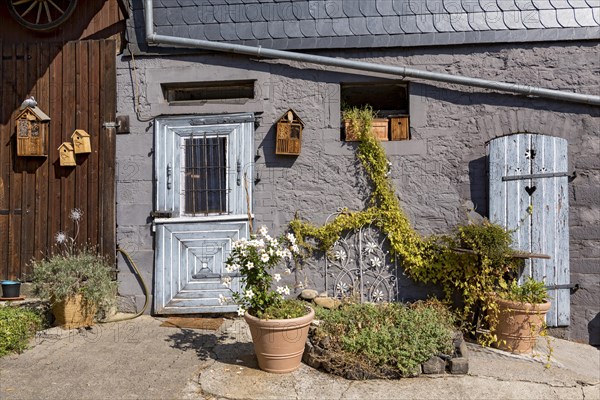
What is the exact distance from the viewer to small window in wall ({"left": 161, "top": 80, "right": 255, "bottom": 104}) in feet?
18.2

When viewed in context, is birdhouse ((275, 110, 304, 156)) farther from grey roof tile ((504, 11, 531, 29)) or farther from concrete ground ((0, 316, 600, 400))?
grey roof tile ((504, 11, 531, 29))

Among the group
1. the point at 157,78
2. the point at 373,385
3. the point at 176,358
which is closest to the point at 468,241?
the point at 373,385

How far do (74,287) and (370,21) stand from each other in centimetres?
442

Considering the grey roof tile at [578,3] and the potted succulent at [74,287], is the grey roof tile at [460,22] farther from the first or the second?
the potted succulent at [74,287]

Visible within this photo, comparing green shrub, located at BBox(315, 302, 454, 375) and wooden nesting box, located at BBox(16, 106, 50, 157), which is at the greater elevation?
wooden nesting box, located at BBox(16, 106, 50, 157)

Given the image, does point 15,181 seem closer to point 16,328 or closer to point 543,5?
point 16,328

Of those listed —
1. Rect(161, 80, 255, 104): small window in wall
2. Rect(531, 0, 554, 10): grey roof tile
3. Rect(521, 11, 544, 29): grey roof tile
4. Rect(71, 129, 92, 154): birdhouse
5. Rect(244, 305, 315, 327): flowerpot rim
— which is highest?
Rect(531, 0, 554, 10): grey roof tile

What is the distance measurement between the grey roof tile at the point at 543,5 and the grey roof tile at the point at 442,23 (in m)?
0.94

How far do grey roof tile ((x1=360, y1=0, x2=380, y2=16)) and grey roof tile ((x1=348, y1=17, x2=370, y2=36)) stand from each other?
0.27ft

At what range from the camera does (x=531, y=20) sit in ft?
16.7

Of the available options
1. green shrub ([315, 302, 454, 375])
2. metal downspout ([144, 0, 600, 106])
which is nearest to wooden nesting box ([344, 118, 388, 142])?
metal downspout ([144, 0, 600, 106])

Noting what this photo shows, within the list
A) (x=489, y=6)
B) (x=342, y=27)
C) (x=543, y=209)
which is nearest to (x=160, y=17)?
(x=342, y=27)

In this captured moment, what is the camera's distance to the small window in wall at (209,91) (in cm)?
555

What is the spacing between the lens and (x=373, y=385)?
3.69 meters
